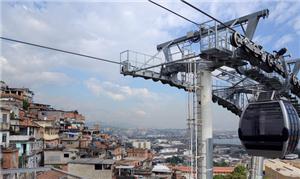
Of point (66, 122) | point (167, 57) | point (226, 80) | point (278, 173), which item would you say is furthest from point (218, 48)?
point (66, 122)

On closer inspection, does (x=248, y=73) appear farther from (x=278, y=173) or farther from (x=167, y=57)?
(x=278, y=173)

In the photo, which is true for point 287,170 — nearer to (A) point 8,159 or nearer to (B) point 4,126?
(B) point 4,126

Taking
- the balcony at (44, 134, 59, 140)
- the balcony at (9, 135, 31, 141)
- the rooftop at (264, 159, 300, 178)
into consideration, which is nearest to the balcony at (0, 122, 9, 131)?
the balcony at (9, 135, 31, 141)

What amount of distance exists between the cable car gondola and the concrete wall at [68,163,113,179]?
18.8 m

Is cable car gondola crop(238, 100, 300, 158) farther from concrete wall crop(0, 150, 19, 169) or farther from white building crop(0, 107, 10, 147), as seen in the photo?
white building crop(0, 107, 10, 147)

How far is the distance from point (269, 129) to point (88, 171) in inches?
789

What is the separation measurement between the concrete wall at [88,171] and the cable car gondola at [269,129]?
18.8 metres

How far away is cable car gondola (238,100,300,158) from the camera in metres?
9.26

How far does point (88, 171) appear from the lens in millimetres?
27062

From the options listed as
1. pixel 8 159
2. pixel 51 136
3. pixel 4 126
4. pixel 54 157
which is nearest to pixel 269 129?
pixel 8 159

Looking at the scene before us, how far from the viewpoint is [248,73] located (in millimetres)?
12906

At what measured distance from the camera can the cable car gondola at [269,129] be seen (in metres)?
9.26

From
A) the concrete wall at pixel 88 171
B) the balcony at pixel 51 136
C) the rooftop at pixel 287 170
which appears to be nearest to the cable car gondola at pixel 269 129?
the concrete wall at pixel 88 171

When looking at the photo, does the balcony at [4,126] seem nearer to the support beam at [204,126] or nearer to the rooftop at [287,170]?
the support beam at [204,126]
